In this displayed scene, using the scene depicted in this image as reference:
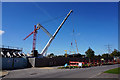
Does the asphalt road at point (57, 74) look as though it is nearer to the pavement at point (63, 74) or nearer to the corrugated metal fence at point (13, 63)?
the pavement at point (63, 74)

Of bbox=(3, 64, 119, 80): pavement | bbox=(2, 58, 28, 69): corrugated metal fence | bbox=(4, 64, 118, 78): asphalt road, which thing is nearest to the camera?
bbox=(3, 64, 119, 80): pavement

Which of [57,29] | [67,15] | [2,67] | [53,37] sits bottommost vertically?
[2,67]

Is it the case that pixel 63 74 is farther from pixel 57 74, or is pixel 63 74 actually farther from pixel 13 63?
pixel 13 63

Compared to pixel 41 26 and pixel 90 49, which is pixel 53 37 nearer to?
pixel 41 26

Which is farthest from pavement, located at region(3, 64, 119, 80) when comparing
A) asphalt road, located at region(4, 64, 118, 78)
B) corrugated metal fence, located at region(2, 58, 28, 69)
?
corrugated metal fence, located at region(2, 58, 28, 69)

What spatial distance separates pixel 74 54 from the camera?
201ft

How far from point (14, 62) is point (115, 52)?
2668 inches

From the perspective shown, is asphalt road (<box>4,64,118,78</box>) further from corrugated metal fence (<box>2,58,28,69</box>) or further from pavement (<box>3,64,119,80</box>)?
corrugated metal fence (<box>2,58,28,69</box>)

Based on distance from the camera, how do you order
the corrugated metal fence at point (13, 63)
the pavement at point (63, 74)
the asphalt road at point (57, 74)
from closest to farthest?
the pavement at point (63, 74) < the asphalt road at point (57, 74) < the corrugated metal fence at point (13, 63)

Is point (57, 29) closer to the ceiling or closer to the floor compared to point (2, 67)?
closer to the ceiling

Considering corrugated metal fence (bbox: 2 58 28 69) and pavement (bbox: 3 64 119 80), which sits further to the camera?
corrugated metal fence (bbox: 2 58 28 69)

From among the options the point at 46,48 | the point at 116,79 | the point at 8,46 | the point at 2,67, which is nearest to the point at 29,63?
the point at 2,67

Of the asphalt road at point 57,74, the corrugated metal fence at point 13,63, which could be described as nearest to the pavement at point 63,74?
the asphalt road at point 57,74

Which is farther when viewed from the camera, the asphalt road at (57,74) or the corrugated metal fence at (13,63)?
the corrugated metal fence at (13,63)
